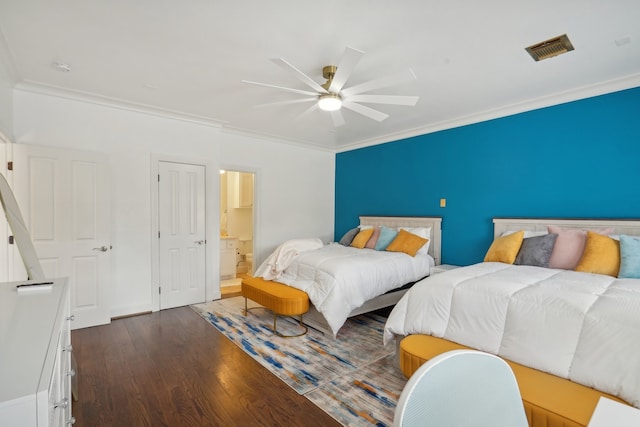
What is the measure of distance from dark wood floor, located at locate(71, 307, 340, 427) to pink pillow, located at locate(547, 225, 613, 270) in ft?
8.52

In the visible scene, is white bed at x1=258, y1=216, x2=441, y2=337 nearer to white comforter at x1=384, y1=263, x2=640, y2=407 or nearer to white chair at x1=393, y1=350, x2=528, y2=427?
white comforter at x1=384, y1=263, x2=640, y2=407

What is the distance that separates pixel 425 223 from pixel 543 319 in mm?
2983

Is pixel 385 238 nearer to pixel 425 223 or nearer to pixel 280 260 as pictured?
pixel 425 223

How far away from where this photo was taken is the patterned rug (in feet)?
7.07

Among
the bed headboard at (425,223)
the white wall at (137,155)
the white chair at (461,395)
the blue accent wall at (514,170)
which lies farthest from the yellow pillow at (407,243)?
the white chair at (461,395)

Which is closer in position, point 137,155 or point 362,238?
point 137,155

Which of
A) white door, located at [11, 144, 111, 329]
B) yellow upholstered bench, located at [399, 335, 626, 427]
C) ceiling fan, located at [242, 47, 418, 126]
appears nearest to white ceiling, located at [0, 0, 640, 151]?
ceiling fan, located at [242, 47, 418, 126]

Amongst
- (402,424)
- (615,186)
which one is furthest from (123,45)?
(615,186)

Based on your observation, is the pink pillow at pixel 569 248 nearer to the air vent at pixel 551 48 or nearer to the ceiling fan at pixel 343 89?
the air vent at pixel 551 48

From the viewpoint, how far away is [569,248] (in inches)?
118

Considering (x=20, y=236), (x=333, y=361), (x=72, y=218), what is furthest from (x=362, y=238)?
(x=20, y=236)

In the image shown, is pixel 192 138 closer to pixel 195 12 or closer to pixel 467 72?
pixel 195 12

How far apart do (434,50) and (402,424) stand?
276cm

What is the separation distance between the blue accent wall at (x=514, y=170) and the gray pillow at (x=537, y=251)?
0.61 m
